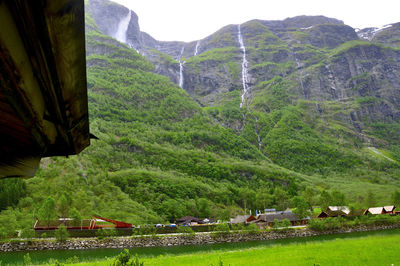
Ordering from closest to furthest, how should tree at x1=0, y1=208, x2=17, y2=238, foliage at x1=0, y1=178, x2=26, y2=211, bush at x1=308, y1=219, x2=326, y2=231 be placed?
tree at x1=0, y1=208, x2=17, y2=238
bush at x1=308, y1=219, x2=326, y2=231
foliage at x1=0, y1=178, x2=26, y2=211

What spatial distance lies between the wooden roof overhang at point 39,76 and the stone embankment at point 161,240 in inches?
1835

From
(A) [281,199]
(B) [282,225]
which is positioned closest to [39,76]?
(B) [282,225]

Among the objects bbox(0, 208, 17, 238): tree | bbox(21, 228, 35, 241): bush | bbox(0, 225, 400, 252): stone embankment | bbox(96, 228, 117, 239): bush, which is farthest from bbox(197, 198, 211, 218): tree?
bbox(0, 208, 17, 238): tree

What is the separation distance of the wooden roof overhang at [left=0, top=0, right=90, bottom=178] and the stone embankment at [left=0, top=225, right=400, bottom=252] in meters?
46.6

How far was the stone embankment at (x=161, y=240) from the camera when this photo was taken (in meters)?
41.1

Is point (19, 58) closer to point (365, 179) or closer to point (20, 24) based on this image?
point (20, 24)

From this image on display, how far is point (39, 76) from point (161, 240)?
49774mm

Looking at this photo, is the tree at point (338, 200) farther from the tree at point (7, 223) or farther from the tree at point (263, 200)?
the tree at point (7, 223)

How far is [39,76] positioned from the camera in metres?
1.72

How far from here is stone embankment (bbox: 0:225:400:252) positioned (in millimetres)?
41125

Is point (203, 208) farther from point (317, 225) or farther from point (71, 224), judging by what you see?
point (71, 224)

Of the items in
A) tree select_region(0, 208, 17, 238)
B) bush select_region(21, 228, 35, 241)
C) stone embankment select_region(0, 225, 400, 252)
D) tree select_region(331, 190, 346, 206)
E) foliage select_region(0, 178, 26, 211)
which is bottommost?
stone embankment select_region(0, 225, 400, 252)

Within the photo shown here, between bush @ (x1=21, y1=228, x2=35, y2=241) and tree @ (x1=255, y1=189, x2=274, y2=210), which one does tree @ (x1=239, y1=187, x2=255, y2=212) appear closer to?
tree @ (x1=255, y1=189, x2=274, y2=210)

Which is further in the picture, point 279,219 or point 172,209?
point 172,209
